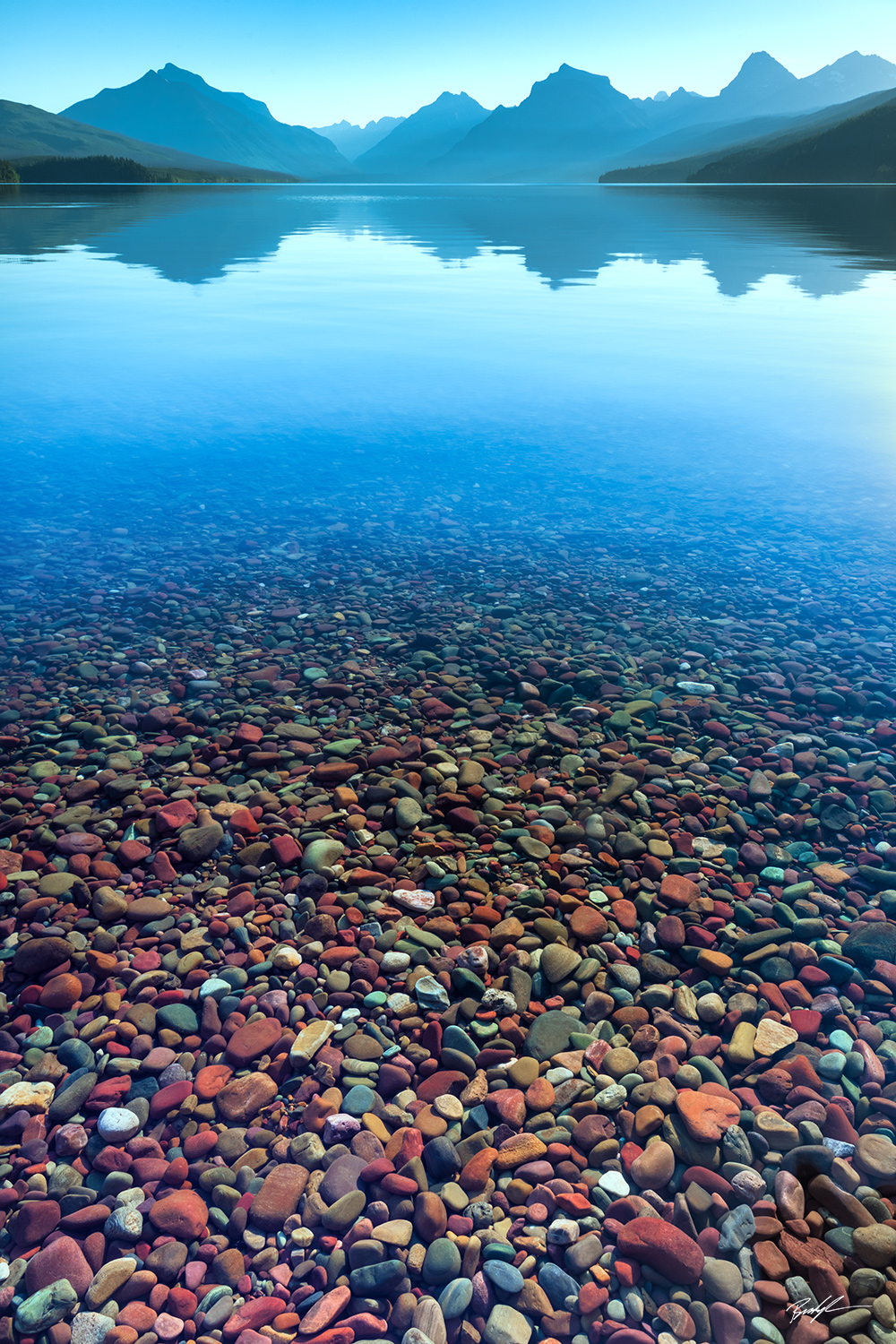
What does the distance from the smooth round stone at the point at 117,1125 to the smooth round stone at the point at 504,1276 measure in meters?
1.95

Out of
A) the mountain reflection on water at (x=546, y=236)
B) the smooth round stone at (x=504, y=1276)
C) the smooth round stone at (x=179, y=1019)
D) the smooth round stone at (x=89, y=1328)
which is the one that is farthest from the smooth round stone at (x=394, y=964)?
the mountain reflection on water at (x=546, y=236)

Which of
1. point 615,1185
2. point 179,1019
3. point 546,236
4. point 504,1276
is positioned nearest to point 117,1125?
point 179,1019

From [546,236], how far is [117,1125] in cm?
7174

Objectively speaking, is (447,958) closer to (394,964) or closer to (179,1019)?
(394,964)

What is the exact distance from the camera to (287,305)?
105 feet

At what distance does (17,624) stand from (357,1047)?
25.1ft

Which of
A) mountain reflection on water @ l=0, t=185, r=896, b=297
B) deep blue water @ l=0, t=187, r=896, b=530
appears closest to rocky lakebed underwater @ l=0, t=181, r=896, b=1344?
deep blue water @ l=0, t=187, r=896, b=530

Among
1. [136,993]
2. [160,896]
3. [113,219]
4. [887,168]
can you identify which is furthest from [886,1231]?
[887,168]

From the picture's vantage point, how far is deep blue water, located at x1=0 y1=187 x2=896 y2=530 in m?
15.7

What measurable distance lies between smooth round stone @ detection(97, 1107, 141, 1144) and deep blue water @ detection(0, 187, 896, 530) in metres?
11.8

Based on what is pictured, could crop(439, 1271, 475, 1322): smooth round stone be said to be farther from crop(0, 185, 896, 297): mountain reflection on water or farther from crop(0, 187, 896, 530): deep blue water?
crop(0, 185, 896, 297): mountain reflection on water
